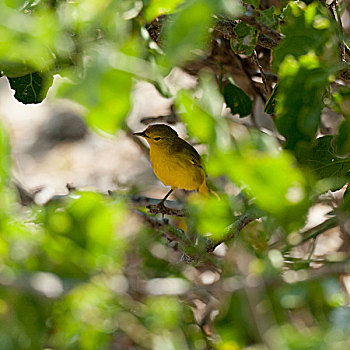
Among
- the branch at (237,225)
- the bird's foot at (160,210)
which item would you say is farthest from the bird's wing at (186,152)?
the branch at (237,225)

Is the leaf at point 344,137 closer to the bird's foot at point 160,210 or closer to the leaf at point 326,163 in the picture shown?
the leaf at point 326,163

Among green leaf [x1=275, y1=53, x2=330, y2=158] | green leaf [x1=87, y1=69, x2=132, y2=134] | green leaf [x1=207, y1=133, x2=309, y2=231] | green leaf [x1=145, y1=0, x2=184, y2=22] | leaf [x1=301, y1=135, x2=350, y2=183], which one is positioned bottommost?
leaf [x1=301, y1=135, x2=350, y2=183]

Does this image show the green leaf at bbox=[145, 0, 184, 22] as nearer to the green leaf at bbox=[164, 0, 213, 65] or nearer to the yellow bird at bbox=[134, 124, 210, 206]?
the green leaf at bbox=[164, 0, 213, 65]

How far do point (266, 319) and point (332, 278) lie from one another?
27 cm

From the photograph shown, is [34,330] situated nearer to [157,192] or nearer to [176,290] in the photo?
[176,290]

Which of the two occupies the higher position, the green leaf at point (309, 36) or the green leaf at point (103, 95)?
the green leaf at point (103, 95)

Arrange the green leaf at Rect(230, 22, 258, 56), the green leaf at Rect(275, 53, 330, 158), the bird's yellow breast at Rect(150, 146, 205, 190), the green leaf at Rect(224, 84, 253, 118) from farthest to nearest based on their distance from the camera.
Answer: the bird's yellow breast at Rect(150, 146, 205, 190), the green leaf at Rect(224, 84, 253, 118), the green leaf at Rect(230, 22, 258, 56), the green leaf at Rect(275, 53, 330, 158)

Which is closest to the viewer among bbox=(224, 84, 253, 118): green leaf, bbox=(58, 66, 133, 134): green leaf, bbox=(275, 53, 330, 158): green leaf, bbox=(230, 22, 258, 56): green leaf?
bbox=(58, 66, 133, 134): green leaf

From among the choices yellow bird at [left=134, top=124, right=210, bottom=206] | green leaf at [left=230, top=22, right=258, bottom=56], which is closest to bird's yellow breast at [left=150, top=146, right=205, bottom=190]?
yellow bird at [left=134, top=124, right=210, bottom=206]

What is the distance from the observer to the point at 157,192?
268cm

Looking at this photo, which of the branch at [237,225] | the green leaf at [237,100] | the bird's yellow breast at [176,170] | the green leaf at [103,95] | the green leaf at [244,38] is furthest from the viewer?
the bird's yellow breast at [176,170]

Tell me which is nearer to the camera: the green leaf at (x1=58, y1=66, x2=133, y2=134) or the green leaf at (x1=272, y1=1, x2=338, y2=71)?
the green leaf at (x1=58, y1=66, x2=133, y2=134)

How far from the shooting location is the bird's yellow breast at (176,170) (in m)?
1.47

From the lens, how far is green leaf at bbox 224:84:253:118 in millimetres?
1031
